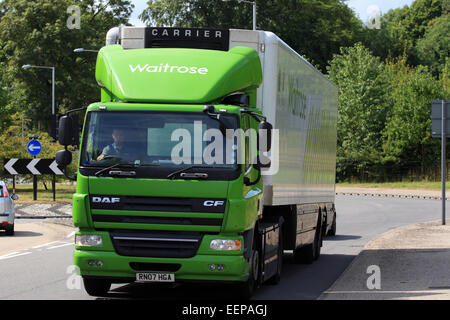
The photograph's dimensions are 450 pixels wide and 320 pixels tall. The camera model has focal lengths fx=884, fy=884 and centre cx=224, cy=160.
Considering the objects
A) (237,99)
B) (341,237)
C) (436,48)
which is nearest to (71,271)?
(237,99)

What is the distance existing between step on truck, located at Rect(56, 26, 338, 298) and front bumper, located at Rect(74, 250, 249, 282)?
12 mm

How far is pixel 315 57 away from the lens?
82250 millimetres

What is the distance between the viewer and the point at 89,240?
10.6 meters

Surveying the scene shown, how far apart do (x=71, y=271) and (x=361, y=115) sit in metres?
56.7

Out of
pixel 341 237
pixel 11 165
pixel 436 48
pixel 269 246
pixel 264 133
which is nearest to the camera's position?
pixel 264 133

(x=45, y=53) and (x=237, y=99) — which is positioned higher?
(x=45, y=53)

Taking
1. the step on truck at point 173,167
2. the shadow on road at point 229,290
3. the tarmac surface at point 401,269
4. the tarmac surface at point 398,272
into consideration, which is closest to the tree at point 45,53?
the tarmac surface at point 401,269

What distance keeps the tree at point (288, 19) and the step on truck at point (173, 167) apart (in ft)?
191

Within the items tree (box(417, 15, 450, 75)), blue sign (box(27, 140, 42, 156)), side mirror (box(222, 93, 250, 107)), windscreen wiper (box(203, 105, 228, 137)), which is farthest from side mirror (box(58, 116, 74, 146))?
tree (box(417, 15, 450, 75))

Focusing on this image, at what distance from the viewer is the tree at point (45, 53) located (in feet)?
214

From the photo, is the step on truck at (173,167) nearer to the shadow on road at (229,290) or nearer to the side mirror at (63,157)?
the side mirror at (63,157)

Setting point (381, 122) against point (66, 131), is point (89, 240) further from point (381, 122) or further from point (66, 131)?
point (381, 122)
